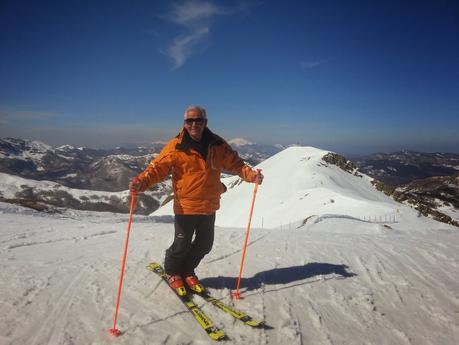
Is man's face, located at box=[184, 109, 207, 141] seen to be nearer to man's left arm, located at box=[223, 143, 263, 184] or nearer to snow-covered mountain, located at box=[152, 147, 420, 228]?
man's left arm, located at box=[223, 143, 263, 184]

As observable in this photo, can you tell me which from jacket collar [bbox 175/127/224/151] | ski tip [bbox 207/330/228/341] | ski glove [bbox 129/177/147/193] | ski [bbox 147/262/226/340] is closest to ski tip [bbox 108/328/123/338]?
ski [bbox 147/262/226/340]

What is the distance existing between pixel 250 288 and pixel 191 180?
2.47 metres

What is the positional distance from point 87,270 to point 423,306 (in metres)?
6.54

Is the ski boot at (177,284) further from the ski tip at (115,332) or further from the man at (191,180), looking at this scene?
the ski tip at (115,332)

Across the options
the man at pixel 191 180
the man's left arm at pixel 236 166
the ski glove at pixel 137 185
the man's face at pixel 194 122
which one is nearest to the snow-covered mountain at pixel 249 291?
the man at pixel 191 180

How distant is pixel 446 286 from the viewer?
654 centimetres

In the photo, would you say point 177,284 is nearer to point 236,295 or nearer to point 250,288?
point 236,295

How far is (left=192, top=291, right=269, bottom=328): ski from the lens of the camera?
471 centimetres

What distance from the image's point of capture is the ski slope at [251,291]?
446cm

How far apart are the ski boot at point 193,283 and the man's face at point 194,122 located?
263 centimetres

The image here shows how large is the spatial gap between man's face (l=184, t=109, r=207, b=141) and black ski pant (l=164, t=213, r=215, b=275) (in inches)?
58.8

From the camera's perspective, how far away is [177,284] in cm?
560

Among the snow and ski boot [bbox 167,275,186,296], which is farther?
ski boot [bbox 167,275,186,296]

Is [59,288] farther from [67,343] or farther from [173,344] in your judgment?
[173,344]
